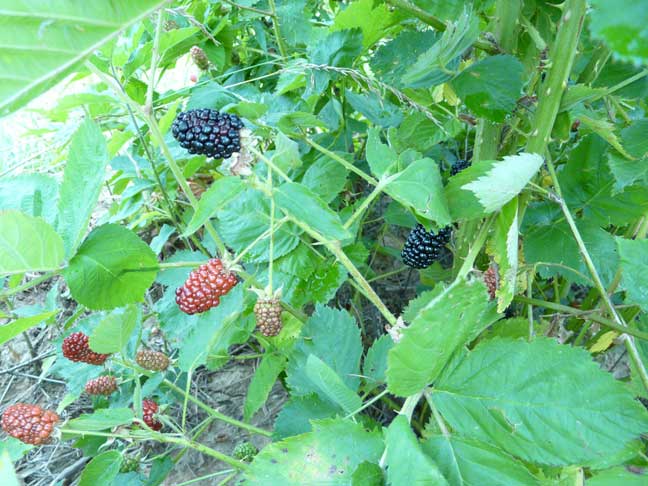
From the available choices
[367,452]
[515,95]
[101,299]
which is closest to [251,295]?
[101,299]

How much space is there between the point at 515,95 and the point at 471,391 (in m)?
0.42

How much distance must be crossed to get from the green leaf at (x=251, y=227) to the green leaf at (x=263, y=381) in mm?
223

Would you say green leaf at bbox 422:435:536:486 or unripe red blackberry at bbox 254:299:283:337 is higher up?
unripe red blackberry at bbox 254:299:283:337

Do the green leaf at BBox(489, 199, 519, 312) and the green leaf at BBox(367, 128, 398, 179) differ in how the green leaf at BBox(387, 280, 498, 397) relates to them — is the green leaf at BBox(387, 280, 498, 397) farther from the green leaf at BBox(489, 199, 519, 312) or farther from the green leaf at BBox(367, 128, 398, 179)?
the green leaf at BBox(367, 128, 398, 179)

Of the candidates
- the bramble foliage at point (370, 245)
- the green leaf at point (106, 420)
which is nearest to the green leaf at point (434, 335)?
the bramble foliage at point (370, 245)

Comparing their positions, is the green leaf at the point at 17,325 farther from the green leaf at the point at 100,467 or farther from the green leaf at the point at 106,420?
the green leaf at the point at 100,467

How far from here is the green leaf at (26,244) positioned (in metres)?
0.66

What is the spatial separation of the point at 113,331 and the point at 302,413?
33 cm

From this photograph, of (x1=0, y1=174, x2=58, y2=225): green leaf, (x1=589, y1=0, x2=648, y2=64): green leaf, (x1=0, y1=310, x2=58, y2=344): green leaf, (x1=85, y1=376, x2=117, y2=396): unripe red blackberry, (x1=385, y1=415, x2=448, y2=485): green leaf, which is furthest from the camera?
(x1=85, y1=376, x2=117, y2=396): unripe red blackberry

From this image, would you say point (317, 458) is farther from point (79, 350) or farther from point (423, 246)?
point (79, 350)

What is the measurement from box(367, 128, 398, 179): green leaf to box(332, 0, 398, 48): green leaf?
1.10ft

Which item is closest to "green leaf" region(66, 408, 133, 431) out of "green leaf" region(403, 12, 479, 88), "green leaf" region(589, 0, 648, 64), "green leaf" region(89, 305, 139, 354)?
"green leaf" region(89, 305, 139, 354)

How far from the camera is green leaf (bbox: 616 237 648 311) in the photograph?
2.11ft

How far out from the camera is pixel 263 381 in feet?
3.32
